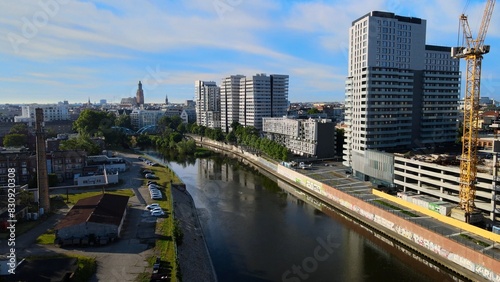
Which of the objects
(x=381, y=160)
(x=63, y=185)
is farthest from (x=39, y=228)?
(x=381, y=160)

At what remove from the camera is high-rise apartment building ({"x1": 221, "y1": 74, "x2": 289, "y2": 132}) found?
75.2 m

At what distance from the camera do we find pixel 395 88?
124ft

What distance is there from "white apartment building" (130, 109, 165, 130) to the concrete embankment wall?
78.9m

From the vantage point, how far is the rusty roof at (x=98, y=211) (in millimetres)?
20578

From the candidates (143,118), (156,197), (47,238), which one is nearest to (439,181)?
(156,197)

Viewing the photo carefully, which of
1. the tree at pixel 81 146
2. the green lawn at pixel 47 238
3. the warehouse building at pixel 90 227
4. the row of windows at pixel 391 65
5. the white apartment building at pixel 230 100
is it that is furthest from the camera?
the white apartment building at pixel 230 100

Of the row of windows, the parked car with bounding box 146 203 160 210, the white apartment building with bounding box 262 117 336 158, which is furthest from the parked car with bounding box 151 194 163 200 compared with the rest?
the white apartment building with bounding box 262 117 336 158

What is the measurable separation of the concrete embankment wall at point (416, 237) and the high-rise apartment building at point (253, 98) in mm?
39928

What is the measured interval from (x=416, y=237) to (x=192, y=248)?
43.1 ft

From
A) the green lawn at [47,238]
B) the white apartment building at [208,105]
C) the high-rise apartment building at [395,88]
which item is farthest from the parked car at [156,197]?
the white apartment building at [208,105]

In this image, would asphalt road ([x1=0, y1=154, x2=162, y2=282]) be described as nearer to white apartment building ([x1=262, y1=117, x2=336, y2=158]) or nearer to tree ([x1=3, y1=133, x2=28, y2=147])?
white apartment building ([x1=262, y1=117, x2=336, y2=158])

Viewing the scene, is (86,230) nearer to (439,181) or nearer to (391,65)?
(439,181)

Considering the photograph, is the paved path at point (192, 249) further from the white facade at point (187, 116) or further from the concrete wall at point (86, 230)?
the white facade at point (187, 116)

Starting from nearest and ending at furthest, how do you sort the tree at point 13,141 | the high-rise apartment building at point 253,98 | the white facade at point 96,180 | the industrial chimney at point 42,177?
the industrial chimney at point 42,177 < the white facade at point 96,180 < the tree at point 13,141 < the high-rise apartment building at point 253,98
